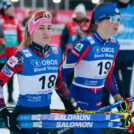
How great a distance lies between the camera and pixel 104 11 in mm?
3301

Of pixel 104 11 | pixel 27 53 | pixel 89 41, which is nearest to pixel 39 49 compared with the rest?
pixel 27 53

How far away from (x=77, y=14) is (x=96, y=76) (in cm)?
396

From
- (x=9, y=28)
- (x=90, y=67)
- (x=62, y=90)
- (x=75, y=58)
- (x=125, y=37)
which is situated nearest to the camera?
(x=62, y=90)

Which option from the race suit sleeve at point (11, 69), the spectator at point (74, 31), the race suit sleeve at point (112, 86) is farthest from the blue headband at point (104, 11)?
the spectator at point (74, 31)

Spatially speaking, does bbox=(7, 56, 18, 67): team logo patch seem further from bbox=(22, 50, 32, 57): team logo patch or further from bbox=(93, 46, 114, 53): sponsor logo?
bbox=(93, 46, 114, 53): sponsor logo

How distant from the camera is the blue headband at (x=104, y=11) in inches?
129

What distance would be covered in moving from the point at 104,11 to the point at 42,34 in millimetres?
874

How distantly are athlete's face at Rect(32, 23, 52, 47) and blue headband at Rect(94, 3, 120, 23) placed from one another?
29.0 inches

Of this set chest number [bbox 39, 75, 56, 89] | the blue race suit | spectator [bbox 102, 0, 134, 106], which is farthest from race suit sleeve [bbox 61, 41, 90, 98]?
spectator [bbox 102, 0, 134, 106]

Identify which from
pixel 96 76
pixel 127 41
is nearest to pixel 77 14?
pixel 127 41

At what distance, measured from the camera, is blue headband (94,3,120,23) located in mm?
3271

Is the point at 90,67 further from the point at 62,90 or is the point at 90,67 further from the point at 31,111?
the point at 31,111

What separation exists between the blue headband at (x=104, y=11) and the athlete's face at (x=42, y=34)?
0.74 m

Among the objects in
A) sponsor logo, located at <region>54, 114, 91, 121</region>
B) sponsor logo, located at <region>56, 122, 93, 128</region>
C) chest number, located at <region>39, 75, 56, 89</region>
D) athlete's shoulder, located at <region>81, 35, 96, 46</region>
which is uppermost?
athlete's shoulder, located at <region>81, 35, 96, 46</region>
